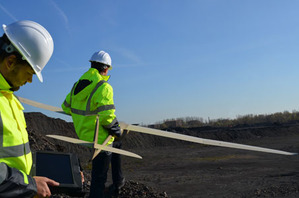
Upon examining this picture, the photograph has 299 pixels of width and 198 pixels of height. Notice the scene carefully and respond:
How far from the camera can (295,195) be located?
577 cm

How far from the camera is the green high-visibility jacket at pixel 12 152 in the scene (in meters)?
1.54

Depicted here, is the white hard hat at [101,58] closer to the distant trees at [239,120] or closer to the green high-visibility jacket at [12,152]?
the green high-visibility jacket at [12,152]

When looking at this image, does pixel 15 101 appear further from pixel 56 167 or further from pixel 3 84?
pixel 56 167

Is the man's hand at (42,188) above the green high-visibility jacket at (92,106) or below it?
below

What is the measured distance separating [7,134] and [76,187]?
0.59 meters

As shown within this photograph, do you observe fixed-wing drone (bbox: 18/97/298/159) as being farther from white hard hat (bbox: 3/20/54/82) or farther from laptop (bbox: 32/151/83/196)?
white hard hat (bbox: 3/20/54/82)

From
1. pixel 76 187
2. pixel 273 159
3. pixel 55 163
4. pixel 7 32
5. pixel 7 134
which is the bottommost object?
pixel 273 159

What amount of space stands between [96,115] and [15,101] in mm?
1927

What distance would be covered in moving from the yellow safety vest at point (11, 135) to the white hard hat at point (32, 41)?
27 cm

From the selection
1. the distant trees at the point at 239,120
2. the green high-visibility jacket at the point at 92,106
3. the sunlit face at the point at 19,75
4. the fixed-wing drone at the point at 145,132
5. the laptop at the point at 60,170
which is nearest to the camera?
the sunlit face at the point at 19,75

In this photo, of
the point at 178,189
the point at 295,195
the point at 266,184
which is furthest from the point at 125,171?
the point at 295,195

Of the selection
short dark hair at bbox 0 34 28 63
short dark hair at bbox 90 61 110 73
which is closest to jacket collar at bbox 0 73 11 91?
short dark hair at bbox 0 34 28 63

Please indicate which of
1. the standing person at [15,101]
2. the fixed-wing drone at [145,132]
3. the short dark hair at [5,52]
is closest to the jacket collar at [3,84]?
the standing person at [15,101]

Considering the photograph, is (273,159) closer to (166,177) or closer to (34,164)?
(166,177)
